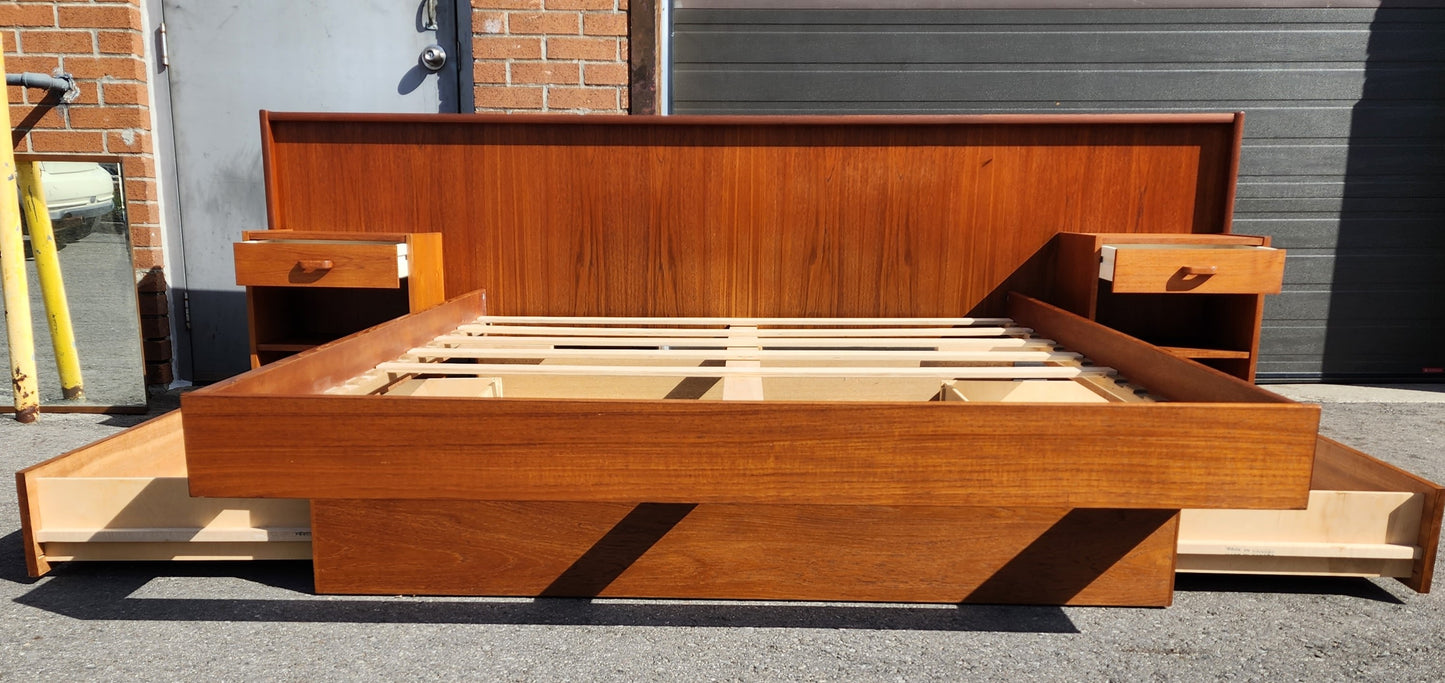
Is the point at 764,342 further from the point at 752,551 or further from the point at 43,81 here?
the point at 43,81

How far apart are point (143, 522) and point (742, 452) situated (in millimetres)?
1071

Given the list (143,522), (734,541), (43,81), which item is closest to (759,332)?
(734,541)

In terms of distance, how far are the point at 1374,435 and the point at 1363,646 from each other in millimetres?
1789

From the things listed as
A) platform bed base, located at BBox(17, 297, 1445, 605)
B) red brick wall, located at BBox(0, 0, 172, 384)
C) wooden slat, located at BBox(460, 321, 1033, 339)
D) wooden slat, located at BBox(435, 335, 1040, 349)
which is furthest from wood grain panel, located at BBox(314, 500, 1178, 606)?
red brick wall, located at BBox(0, 0, 172, 384)

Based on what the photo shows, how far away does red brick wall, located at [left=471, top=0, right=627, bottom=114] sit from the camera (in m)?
3.00

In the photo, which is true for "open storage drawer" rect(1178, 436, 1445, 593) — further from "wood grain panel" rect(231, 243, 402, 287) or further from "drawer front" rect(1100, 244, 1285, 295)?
"wood grain panel" rect(231, 243, 402, 287)

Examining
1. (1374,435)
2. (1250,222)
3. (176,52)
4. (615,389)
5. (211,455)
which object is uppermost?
(176,52)

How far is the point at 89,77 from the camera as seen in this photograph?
2.97m

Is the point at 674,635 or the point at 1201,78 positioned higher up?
the point at 1201,78

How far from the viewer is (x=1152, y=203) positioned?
2.29m

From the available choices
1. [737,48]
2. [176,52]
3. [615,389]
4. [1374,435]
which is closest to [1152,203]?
[1374,435]

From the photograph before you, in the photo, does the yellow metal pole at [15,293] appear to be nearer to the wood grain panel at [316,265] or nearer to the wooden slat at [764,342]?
the wood grain panel at [316,265]

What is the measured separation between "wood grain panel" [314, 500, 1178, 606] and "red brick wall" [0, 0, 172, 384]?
2.35m

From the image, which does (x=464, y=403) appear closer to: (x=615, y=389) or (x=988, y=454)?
(x=988, y=454)
